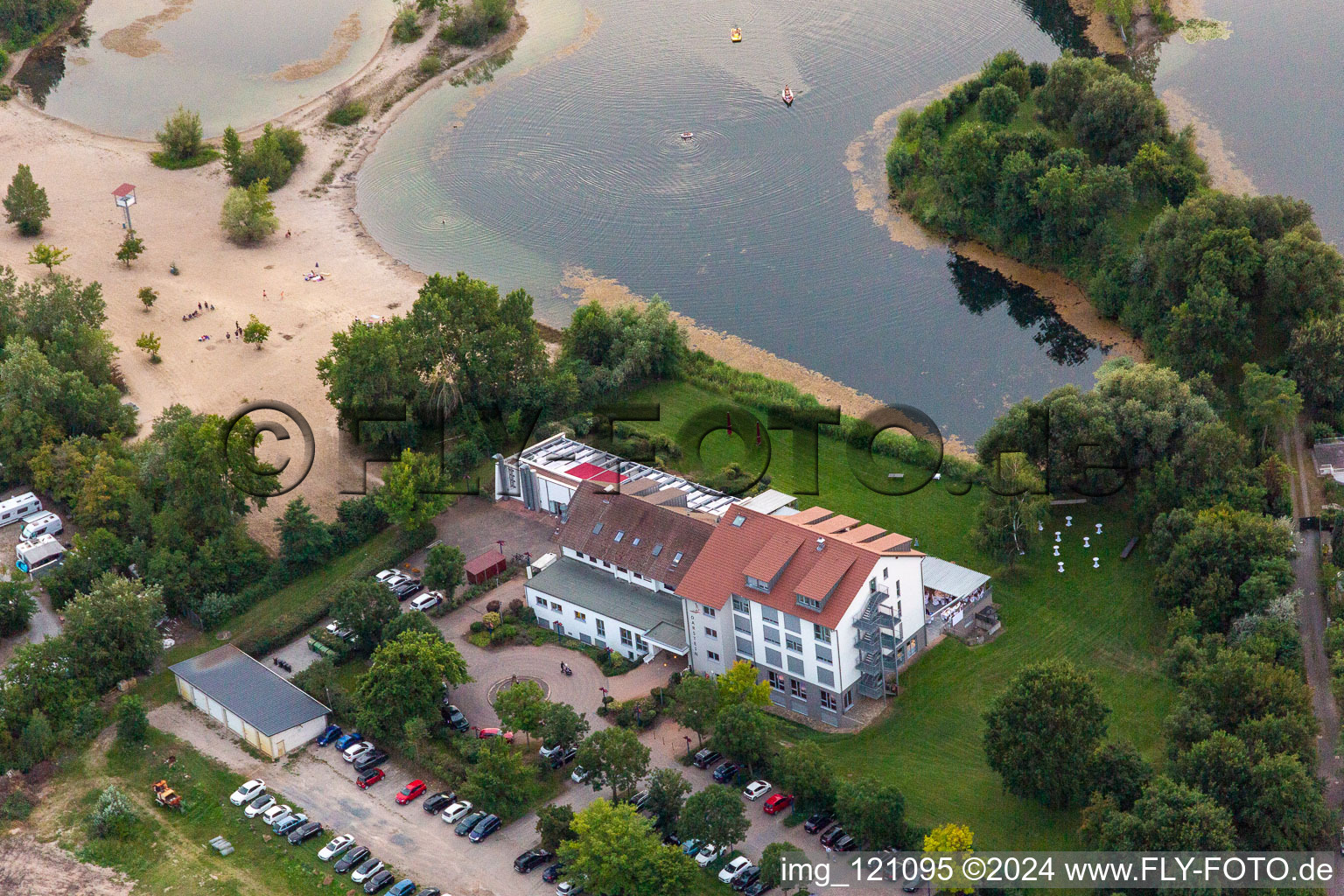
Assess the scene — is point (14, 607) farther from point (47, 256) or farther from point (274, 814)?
point (47, 256)

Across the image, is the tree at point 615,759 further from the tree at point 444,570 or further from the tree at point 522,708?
the tree at point 444,570

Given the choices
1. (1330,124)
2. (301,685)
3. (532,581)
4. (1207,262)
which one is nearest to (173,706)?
(301,685)

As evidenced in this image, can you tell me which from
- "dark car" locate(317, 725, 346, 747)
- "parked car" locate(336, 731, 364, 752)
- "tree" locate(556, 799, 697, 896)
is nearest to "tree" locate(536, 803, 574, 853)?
"tree" locate(556, 799, 697, 896)

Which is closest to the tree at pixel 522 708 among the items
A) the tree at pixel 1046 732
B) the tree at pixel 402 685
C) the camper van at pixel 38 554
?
the tree at pixel 402 685

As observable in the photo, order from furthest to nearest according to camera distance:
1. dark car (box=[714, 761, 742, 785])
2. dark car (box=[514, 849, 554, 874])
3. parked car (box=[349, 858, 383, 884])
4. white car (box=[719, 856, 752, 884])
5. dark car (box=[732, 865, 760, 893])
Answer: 1. dark car (box=[714, 761, 742, 785])
2. dark car (box=[514, 849, 554, 874])
3. parked car (box=[349, 858, 383, 884])
4. white car (box=[719, 856, 752, 884])
5. dark car (box=[732, 865, 760, 893])

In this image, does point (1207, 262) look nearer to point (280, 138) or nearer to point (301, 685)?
point (301, 685)

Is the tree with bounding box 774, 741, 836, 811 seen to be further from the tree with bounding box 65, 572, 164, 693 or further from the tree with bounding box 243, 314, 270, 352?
the tree with bounding box 243, 314, 270, 352

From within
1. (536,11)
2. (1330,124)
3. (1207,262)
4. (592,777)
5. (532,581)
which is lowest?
(592,777)
